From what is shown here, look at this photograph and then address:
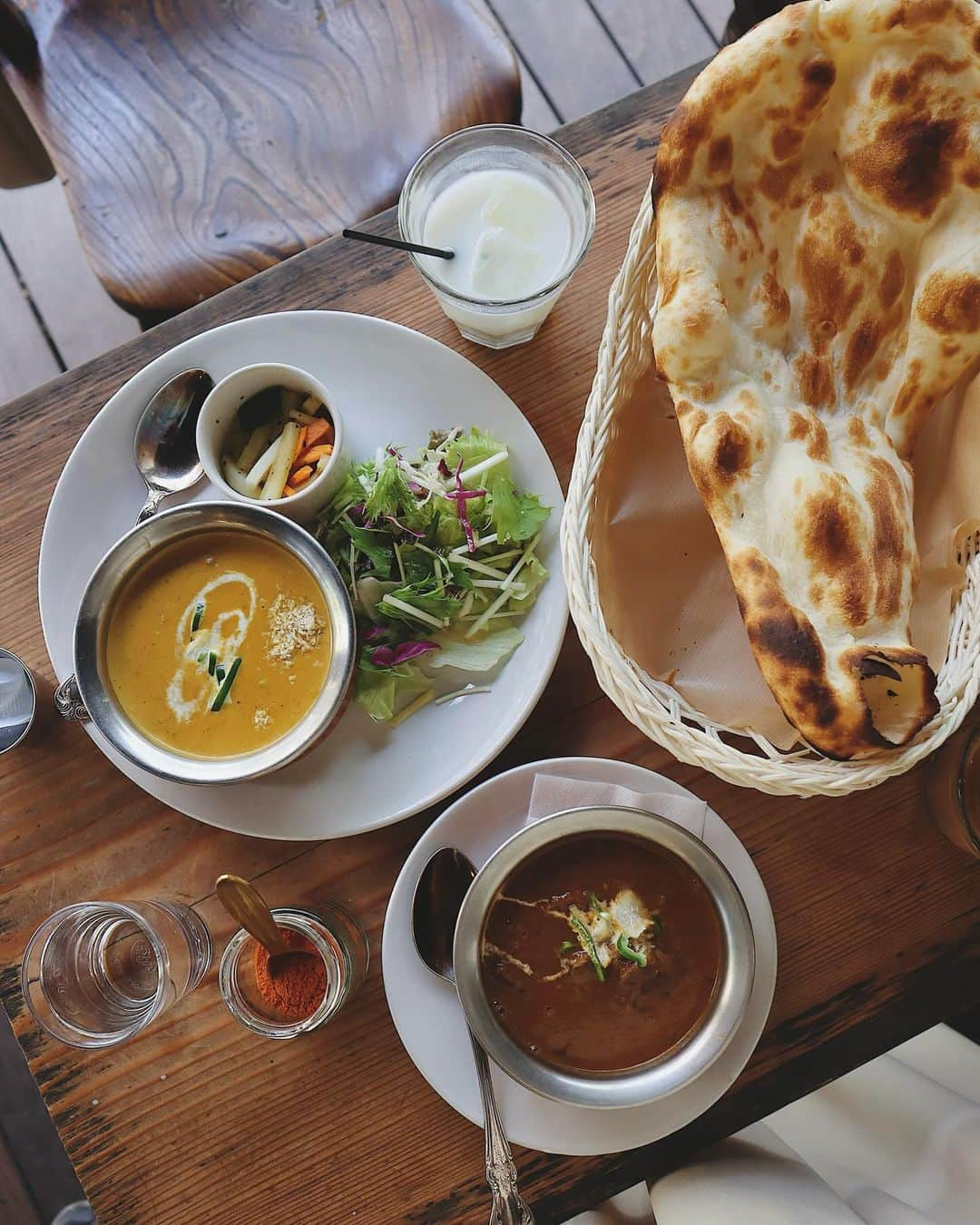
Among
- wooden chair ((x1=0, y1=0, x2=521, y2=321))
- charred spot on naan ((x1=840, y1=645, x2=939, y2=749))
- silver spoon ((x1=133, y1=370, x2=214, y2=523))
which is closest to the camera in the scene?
charred spot on naan ((x1=840, y1=645, x2=939, y2=749))

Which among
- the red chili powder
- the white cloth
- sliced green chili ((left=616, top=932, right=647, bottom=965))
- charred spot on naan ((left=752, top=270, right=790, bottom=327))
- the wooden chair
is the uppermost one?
the wooden chair

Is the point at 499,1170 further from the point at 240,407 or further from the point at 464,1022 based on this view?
the point at 240,407

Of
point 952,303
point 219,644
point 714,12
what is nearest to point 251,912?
point 219,644

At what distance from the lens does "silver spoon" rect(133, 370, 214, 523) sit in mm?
1638

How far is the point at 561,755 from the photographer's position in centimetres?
162

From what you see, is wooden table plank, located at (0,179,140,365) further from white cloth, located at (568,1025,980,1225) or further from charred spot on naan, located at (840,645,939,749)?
white cloth, located at (568,1025,980,1225)

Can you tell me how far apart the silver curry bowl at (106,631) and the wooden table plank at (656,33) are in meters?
2.23

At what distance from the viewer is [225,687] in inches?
61.9

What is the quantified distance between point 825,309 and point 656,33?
7.19 feet

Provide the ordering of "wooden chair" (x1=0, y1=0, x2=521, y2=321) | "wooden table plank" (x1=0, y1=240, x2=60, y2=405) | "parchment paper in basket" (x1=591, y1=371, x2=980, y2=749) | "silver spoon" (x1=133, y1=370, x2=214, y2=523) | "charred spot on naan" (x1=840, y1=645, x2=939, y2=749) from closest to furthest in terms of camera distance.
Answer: "charred spot on naan" (x1=840, y1=645, x2=939, y2=749) → "parchment paper in basket" (x1=591, y1=371, x2=980, y2=749) → "silver spoon" (x1=133, y1=370, x2=214, y2=523) → "wooden chair" (x1=0, y1=0, x2=521, y2=321) → "wooden table plank" (x1=0, y1=240, x2=60, y2=405)

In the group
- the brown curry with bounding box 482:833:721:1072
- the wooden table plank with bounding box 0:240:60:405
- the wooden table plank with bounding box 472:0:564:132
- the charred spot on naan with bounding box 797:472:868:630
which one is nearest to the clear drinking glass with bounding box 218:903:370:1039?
the brown curry with bounding box 482:833:721:1072

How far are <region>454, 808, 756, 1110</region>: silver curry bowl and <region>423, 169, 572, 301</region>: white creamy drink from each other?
860mm

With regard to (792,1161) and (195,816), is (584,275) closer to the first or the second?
(195,816)

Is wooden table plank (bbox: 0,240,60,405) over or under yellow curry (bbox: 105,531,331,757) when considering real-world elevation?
over
